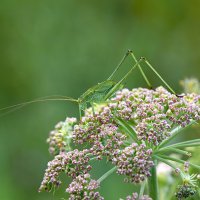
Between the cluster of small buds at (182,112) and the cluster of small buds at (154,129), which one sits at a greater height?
the cluster of small buds at (182,112)

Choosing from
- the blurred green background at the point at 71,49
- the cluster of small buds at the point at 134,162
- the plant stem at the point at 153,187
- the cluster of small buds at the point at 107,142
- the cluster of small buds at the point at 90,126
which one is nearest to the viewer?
the cluster of small buds at the point at 134,162

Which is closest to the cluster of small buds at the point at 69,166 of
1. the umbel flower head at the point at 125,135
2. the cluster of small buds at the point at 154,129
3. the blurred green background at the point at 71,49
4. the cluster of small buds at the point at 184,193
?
the umbel flower head at the point at 125,135

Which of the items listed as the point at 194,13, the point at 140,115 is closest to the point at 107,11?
the point at 194,13

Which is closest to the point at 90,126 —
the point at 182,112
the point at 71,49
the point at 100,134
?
the point at 100,134

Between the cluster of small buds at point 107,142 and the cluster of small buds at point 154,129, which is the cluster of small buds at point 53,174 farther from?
the cluster of small buds at point 154,129

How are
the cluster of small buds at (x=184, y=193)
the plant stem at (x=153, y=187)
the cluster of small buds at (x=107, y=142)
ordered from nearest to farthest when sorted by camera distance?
the cluster of small buds at (x=184, y=193) < the cluster of small buds at (x=107, y=142) < the plant stem at (x=153, y=187)

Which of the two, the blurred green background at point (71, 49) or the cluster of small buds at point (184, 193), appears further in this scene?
the blurred green background at point (71, 49)

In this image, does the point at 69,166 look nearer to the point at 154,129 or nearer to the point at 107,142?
the point at 107,142
